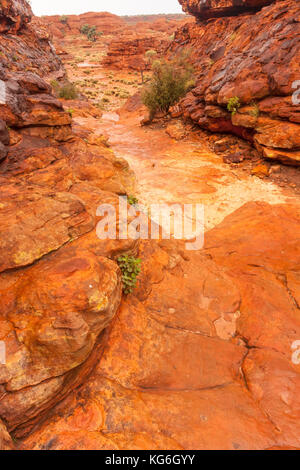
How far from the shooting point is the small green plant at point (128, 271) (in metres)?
3.56

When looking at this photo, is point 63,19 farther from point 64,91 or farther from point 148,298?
point 148,298

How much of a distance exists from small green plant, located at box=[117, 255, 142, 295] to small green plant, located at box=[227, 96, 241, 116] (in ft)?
28.6

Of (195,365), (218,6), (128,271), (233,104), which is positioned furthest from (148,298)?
(218,6)

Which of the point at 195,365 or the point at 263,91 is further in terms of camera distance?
the point at 263,91

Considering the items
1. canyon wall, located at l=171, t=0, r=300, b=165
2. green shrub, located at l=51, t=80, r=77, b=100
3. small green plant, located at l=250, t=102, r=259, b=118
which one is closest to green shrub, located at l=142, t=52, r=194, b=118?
canyon wall, located at l=171, t=0, r=300, b=165

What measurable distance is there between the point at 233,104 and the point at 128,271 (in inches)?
359

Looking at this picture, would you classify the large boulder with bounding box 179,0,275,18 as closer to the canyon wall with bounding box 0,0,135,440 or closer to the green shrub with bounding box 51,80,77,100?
the green shrub with bounding box 51,80,77,100

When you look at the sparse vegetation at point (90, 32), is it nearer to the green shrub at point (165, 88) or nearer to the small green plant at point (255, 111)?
the green shrub at point (165, 88)

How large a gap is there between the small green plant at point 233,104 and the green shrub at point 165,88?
22.4 ft

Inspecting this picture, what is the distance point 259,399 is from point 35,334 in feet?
8.37

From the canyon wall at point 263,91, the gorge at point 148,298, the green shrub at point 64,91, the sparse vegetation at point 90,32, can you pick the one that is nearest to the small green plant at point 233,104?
the canyon wall at point 263,91

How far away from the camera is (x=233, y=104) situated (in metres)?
9.59

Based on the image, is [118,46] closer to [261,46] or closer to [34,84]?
[261,46]

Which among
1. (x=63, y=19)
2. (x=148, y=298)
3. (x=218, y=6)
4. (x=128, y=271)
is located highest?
(x=63, y=19)
